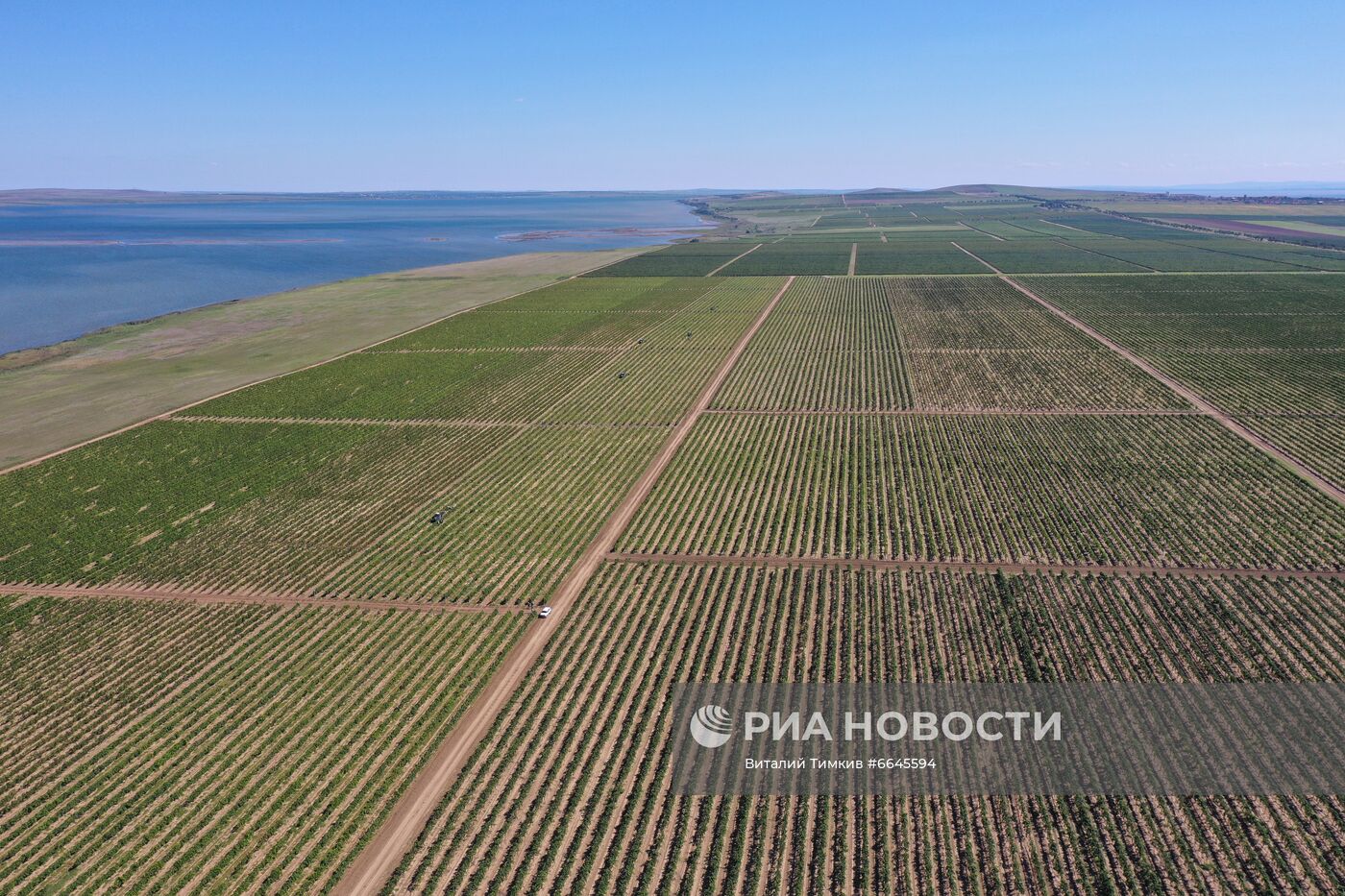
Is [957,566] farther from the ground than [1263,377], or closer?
closer

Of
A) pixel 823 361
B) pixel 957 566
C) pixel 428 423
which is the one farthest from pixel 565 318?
pixel 957 566

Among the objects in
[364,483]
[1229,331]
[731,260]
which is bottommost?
[731,260]

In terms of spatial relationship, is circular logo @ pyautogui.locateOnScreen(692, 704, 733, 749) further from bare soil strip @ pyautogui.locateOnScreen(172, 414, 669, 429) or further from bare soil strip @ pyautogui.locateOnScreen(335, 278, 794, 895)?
bare soil strip @ pyautogui.locateOnScreen(172, 414, 669, 429)

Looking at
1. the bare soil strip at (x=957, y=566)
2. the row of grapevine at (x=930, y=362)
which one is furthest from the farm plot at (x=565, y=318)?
the bare soil strip at (x=957, y=566)

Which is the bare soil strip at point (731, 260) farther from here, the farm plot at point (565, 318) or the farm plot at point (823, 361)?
the farm plot at point (823, 361)

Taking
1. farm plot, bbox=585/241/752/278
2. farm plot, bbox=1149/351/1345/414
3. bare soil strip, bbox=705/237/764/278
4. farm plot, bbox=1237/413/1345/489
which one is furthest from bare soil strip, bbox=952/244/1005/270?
farm plot, bbox=1237/413/1345/489

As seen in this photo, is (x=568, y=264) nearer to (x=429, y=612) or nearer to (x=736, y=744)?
(x=429, y=612)

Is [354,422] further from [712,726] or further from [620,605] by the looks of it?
[712,726]
